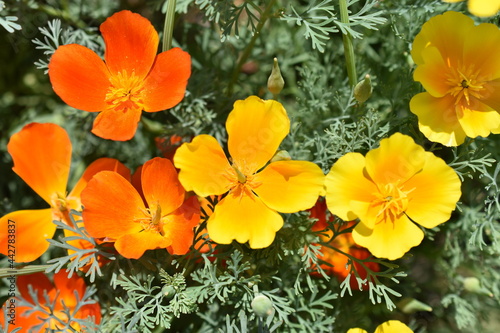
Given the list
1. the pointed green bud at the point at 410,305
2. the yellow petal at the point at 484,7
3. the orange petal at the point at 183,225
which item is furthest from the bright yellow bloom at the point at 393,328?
the yellow petal at the point at 484,7

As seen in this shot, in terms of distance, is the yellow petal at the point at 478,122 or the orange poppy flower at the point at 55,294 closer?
the yellow petal at the point at 478,122

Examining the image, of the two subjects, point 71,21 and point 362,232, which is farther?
point 71,21

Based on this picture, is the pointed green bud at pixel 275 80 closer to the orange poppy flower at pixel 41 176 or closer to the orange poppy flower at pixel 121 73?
the orange poppy flower at pixel 121 73

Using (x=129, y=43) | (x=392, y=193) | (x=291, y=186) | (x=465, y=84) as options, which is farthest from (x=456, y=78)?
(x=129, y=43)

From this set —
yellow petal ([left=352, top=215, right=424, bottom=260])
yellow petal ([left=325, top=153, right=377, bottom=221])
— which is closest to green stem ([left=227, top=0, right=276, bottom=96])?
yellow petal ([left=325, top=153, right=377, bottom=221])

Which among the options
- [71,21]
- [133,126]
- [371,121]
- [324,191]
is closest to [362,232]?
[324,191]

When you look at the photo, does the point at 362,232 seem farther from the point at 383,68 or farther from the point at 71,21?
the point at 71,21

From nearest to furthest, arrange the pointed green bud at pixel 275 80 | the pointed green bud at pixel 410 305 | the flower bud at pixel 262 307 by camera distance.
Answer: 1. the flower bud at pixel 262 307
2. the pointed green bud at pixel 275 80
3. the pointed green bud at pixel 410 305

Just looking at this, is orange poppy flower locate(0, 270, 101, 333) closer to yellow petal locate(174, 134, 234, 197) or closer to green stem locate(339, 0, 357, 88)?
yellow petal locate(174, 134, 234, 197)
